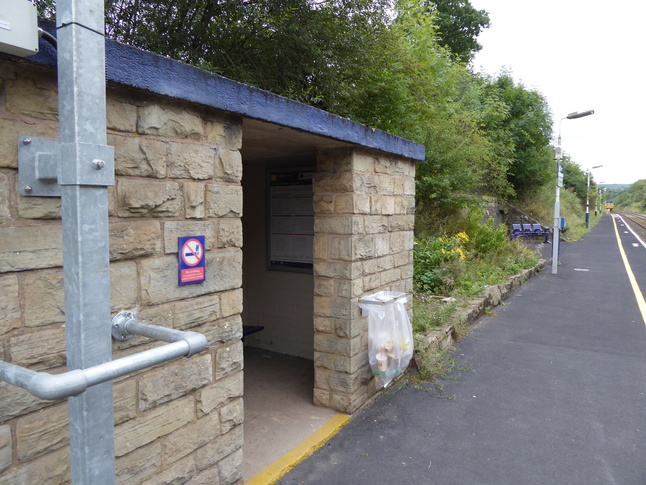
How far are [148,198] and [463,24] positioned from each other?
28.8 m

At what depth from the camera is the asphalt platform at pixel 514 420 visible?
3.29 m

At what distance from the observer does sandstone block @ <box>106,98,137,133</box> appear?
6.55ft

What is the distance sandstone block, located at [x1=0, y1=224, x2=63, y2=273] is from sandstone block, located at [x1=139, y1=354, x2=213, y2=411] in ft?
2.42

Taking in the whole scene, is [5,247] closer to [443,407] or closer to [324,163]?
[324,163]

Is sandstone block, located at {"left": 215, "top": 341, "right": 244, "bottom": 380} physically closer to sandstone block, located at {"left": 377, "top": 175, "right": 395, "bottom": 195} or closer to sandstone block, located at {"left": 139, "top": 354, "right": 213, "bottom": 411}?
sandstone block, located at {"left": 139, "top": 354, "right": 213, "bottom": 411}

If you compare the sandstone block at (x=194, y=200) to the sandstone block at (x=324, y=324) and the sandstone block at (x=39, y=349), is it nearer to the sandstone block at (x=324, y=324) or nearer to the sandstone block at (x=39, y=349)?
the sandstone block at (x=39, y=349)

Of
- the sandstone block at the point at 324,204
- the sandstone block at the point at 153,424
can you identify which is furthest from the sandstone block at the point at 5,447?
the sandstone block at the point at 324,204

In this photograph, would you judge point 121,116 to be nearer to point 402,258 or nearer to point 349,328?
point 349,328

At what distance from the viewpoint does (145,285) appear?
2.17m

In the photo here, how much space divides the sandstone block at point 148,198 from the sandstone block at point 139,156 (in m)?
0.05

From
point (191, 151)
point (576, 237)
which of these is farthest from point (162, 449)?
point (576, 237)

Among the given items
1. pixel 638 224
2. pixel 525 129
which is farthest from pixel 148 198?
pixel 638 224

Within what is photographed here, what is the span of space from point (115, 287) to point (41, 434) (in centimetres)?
63

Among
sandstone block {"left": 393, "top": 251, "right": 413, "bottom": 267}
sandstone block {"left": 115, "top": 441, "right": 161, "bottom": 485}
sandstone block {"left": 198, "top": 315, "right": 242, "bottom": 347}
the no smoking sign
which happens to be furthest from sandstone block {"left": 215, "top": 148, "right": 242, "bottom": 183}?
sandstone block {"left": 393, "top": 251, "right": 413, "bottom": 267}
